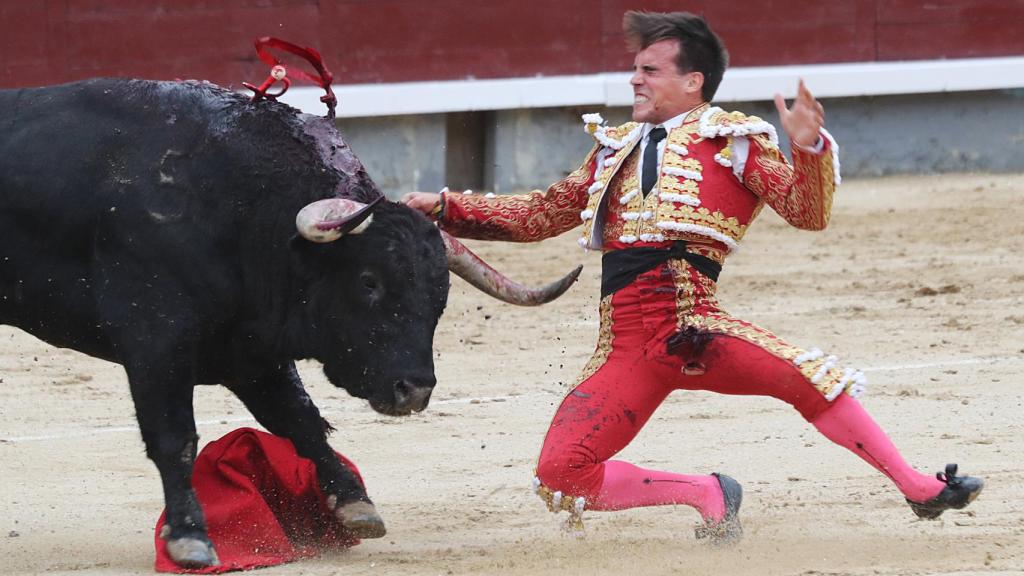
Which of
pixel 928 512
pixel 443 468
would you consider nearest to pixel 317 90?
pixel 443 468

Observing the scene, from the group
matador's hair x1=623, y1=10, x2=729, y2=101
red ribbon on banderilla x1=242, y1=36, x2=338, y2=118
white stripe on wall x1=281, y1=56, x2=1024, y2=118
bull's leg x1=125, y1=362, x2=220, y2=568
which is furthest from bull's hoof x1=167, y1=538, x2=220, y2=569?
white stripe on wall x1=281, y1=56, x2=1024, y2=118

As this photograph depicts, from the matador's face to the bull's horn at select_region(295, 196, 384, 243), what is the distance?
0.59 metres

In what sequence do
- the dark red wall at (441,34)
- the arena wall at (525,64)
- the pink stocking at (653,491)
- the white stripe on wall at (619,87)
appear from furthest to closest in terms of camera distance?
the white stripe on wall at (619,87), the arena wall at (525,64), the dark red wall at (441,34), the pink stocking at (653,491)

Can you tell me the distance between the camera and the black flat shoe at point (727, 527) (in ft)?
12.4

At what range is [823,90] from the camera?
9664 mm

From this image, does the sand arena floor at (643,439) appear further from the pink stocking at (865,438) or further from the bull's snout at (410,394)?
the bull's snout at (410,394)

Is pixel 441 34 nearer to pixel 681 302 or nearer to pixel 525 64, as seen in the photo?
pixel 525 64

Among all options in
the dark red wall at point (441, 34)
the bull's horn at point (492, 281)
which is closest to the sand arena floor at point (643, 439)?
the bull's horn at point (492, 281)

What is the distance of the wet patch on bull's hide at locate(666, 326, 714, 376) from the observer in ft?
11.8

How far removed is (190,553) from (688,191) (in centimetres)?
124

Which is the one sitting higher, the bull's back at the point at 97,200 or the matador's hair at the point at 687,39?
the matador's hair at the point at 687,39

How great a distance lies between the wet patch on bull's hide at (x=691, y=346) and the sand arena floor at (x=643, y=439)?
397 mm

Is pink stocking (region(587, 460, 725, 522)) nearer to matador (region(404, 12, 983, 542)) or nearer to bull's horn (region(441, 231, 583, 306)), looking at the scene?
matador (region(404, 12, 983, 542))

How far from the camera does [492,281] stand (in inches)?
152
